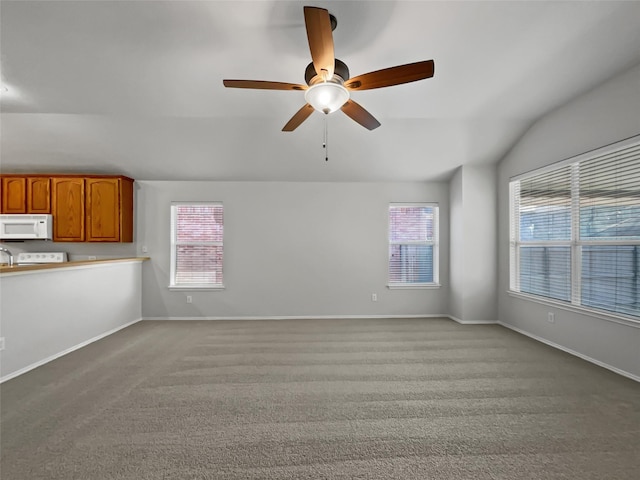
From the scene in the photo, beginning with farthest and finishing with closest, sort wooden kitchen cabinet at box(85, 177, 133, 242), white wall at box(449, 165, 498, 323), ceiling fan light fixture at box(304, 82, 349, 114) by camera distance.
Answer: white wall at box(449, 165, 498, 323) → wooden kitchen cabinet at box(85, 177, 133, 242) → ceiling fan light fixture at box(304, 82, 349, 114)

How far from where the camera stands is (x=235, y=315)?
199 inches

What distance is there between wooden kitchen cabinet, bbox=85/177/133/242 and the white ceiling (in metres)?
0.30

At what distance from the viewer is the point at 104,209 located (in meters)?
4.64

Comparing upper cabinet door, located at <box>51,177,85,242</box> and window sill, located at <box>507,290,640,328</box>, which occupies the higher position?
upper cabinet door, located at <box>51,177,85,242</box>

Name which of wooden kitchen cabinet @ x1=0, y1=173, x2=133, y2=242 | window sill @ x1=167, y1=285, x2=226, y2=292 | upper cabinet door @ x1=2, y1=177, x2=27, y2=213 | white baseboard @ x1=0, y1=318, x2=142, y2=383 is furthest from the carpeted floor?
upper cabinet door @ x1=2, y1=177, x2=27, y2=213

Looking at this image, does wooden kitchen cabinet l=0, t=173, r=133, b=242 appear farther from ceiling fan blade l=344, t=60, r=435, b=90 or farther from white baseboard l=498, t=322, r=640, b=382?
white baseboard l=498, t=322, r=640, b=382

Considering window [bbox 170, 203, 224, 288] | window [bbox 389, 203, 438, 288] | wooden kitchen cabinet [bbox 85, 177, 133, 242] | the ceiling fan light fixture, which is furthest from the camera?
window [bbox 389, 203, 438, 288]

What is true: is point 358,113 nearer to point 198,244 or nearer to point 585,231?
point 585,231

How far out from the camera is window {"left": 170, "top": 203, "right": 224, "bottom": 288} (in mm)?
5117

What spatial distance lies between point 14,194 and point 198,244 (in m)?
2.74

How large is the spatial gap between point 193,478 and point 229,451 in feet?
0.81

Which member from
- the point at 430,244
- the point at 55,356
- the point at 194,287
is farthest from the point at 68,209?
the point at 430,244

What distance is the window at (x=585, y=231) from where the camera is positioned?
2865mm

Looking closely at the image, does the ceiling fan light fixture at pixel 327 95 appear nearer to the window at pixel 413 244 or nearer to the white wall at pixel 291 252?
the white wall at pixel 291 252
